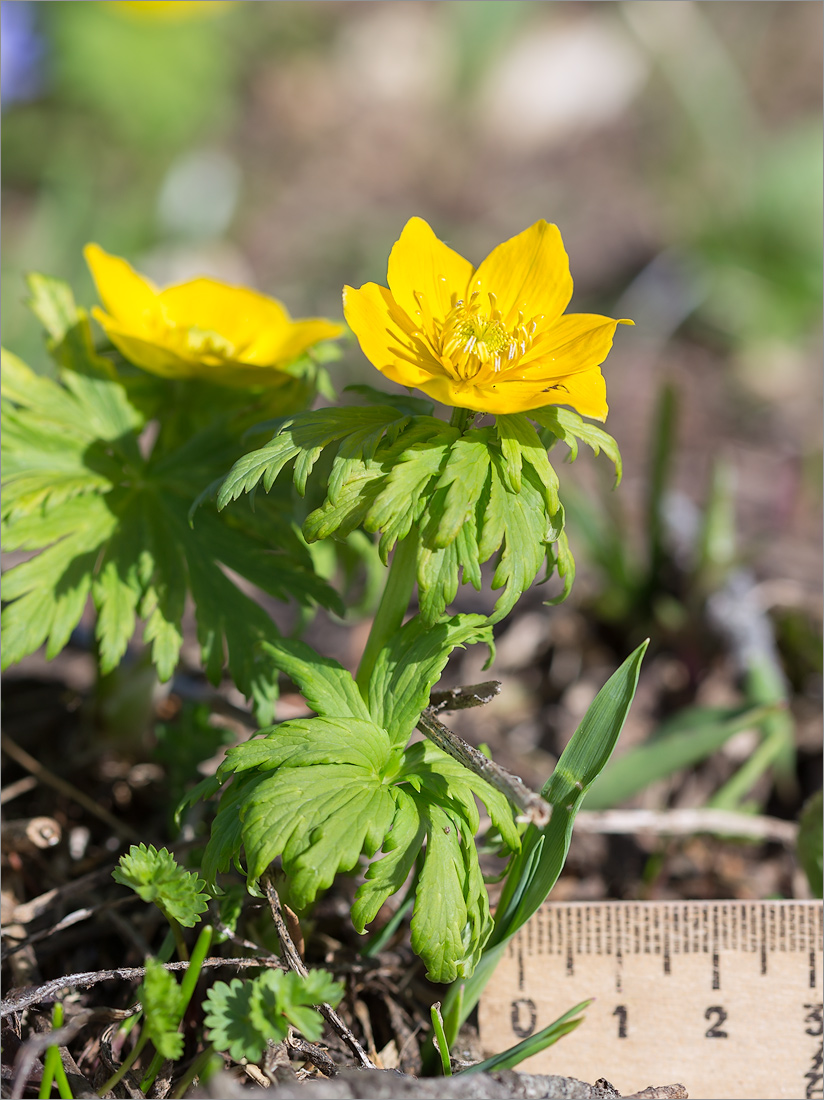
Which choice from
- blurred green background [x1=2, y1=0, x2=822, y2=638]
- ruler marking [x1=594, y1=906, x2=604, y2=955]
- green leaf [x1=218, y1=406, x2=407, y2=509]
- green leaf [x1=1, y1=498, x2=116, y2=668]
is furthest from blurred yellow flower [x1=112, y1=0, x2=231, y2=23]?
ruler marking [x1=594, y1=906, x2=604, y2=955]

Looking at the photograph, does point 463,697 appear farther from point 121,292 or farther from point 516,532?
point 121,292

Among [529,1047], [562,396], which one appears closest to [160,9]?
[562,396]

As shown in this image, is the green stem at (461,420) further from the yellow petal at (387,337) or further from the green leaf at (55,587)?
the green leaf at (55,587)

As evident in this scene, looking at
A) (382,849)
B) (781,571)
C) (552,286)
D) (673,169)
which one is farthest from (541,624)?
(673,169)

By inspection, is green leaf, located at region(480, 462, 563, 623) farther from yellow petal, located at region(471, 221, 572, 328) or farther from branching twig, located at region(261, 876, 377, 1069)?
branching twig, located at region(261, 876, 377, 1069)

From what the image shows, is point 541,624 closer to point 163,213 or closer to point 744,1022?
point 744,1022

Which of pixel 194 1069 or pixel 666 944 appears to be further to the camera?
pixel 666 944
